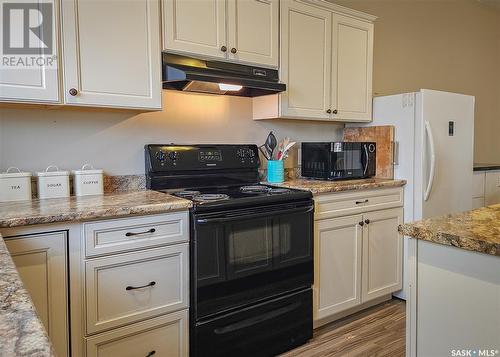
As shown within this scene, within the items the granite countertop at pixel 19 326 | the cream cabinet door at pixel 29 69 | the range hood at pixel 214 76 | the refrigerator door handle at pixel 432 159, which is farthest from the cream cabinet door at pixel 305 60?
the granite countertop at pixel 19 326

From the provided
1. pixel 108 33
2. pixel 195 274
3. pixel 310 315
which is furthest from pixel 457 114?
pixel 108 33

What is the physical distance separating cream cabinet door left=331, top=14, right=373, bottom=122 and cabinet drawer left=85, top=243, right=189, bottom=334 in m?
1.63

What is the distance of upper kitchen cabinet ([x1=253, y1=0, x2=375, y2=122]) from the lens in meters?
2.50

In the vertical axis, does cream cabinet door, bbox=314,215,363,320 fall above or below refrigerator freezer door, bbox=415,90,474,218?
below

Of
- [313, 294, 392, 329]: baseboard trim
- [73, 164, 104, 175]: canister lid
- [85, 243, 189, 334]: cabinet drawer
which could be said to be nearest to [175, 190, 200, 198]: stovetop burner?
[85, 243, 189, 334]: cabinet drawer

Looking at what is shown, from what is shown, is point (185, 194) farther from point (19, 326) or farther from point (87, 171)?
point (19, 326)

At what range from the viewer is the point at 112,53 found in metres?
1.85

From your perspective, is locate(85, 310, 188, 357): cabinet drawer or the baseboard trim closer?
locate(85, 310, 188, 357): cabinet drawer

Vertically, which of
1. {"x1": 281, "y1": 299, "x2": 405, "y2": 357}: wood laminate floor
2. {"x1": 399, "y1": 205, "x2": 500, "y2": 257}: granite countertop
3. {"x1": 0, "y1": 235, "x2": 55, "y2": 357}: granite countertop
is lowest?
{"x1": 281, "y1": 299, "x2": 405, "y2": 357}: wood laminate floor

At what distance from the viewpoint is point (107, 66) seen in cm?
184

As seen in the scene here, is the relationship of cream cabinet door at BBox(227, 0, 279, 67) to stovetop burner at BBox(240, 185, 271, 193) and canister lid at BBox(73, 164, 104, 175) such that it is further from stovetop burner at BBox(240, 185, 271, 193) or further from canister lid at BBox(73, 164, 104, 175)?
canister lid at BBox(73, 164, 104, 175)

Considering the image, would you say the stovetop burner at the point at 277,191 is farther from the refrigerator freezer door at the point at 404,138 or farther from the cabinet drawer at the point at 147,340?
the refrigerator freezer door at the point at 404,138

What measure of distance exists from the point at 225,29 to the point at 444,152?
71.6 inches

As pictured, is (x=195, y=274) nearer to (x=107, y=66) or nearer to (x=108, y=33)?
(x=107, y=66)
